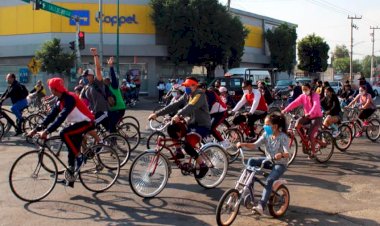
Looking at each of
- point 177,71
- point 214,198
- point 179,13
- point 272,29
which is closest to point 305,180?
point 214,198

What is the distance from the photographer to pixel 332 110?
11.7 metres

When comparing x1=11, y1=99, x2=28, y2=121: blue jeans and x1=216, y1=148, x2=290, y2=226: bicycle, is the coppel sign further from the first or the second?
x1=216, y1=148, x2=290, y2=226: bicycle

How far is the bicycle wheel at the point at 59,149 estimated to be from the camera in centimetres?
741

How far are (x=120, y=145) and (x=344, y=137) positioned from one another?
5.77m

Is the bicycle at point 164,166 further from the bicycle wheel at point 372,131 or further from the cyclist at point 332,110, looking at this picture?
the bicycle wheel at point 372,131

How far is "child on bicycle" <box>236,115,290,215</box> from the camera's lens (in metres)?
6.11

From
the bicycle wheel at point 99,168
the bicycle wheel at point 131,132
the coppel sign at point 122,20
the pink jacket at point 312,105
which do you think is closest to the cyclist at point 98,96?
the bicycle wheel at point 131,132

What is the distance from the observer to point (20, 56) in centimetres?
3834

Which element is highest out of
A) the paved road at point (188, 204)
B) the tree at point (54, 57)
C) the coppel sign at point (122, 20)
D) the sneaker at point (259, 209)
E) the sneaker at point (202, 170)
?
the coppel sign at point (122, 20)

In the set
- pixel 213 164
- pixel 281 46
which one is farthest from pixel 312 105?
pixel 281 46

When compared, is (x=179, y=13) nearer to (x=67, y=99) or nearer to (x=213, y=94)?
(x=213, y=94)

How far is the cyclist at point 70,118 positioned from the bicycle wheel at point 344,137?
682cm

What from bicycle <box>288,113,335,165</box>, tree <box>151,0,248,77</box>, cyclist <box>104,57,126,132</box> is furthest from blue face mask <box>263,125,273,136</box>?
tree <box>151,0,248,77</box>

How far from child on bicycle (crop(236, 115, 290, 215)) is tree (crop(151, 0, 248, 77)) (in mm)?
30784
